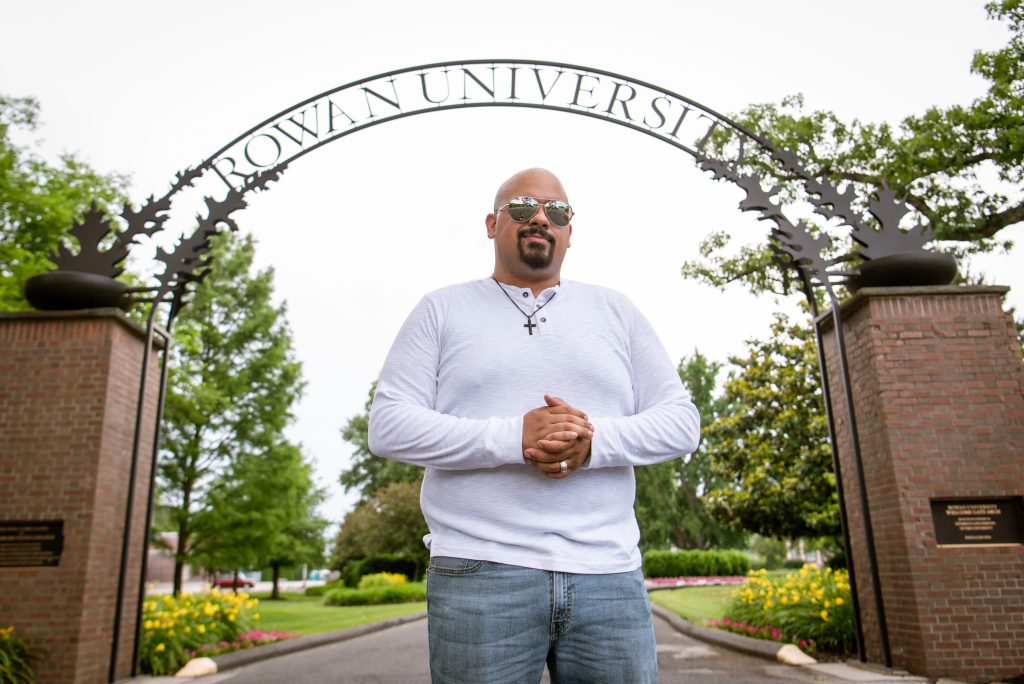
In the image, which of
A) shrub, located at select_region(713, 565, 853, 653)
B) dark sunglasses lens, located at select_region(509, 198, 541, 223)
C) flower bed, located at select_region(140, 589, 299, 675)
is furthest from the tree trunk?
dark sunglasses lens, located at select_region(509, 198, 541, 223)

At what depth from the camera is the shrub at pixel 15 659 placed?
5.39m

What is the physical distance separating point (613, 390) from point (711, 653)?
25.7 ft

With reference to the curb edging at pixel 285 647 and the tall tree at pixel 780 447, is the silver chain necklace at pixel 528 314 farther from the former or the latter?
the tall tree at pixel 780 447

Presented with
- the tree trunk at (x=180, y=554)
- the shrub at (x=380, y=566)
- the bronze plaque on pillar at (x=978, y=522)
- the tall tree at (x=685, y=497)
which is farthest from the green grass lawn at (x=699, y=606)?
the tall tree at (x=685, y=497)

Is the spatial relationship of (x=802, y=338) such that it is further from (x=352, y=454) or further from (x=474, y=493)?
(x=352, y=454)

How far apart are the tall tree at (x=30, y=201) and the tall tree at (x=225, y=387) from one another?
13.4ft

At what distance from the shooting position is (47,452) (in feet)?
20.5

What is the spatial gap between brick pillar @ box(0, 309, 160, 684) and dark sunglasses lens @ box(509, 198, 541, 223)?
5.63 meters

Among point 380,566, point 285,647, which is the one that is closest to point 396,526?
point 380,566

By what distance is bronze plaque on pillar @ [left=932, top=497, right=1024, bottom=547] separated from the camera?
594 cm

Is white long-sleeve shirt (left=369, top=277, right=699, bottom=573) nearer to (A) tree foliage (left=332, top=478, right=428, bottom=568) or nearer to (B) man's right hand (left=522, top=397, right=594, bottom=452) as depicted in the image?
(B) man's right hand (left=522, top=397, right=594, bottom=452)

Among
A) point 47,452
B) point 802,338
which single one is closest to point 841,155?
point 802,338

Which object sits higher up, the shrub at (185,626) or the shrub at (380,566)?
the shrub at (185,626)

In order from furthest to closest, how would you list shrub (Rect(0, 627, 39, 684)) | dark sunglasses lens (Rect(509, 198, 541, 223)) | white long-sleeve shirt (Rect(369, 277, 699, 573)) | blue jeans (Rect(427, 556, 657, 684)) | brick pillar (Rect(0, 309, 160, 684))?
1. brick pillar (Rect(0, 309, 160, 684))
2. shrub (Rect(0, 627, 39, 684))
3. dark sunglasses lens (Rect(509, 198, 541, 223))
4. white long-sleeve shirt (Rect(369, 277, 699, 573))
5. blue jeans (Rect(427, 556, 657, 684))
